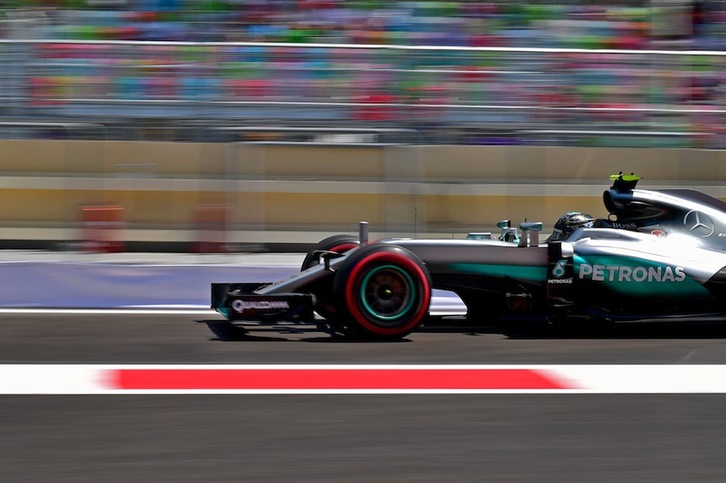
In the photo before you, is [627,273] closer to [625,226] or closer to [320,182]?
[625,226]

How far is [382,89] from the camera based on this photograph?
11.8 m

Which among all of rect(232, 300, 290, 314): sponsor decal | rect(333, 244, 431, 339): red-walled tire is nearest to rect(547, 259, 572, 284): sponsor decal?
rect(333, 244, 431, 339): red-walled tire

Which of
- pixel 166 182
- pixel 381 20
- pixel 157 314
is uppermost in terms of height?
pixel 381 20

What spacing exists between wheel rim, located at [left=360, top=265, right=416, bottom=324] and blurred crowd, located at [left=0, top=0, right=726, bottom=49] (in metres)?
6.27

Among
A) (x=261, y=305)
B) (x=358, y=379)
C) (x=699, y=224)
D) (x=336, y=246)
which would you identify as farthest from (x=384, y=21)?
(x=358, y=379)

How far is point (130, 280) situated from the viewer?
8867mm

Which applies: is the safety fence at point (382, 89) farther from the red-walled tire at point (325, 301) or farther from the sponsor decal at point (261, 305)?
the sponsor decal at point (261, 305)

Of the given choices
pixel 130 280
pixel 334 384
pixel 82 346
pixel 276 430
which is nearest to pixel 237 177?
pixel 130 280

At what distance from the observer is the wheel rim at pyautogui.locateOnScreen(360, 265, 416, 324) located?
23.6 ft

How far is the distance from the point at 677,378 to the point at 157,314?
416 centimetres

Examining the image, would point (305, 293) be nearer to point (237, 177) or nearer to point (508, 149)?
point (237, 177)

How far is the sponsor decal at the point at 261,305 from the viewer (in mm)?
7203

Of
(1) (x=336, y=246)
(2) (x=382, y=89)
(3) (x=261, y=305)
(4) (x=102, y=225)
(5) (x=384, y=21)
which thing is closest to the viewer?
(3) (x=261, y=305)

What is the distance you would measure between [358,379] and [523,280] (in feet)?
6.24
